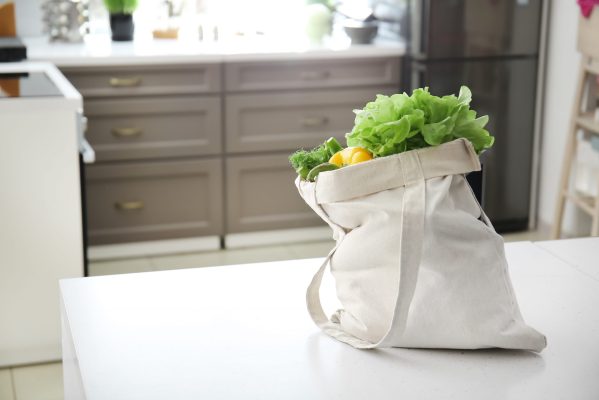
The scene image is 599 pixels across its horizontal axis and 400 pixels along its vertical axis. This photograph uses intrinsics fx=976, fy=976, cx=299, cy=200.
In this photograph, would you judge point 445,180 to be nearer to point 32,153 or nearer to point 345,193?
point 345,193

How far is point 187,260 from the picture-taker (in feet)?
13.4

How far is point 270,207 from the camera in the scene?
4223 mm

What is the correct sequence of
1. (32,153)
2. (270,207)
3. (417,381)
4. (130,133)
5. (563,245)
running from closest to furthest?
1. (417,381)
2. (563,245)
3. (32,153)
4. (130,133)
5. (270,207)

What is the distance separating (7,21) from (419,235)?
3087 mm

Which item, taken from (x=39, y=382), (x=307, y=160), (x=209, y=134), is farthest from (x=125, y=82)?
(x=307, y=160)

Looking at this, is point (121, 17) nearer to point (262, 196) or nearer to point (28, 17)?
point (28, 17)

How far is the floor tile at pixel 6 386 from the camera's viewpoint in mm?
2857

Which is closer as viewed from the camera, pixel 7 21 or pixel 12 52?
pixel 12 52

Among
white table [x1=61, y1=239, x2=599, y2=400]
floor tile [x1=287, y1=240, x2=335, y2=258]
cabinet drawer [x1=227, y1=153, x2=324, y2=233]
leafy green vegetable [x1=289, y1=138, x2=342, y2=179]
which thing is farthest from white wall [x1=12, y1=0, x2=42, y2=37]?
leafy green vegetable [x1=289, y1=138, x2=342, y2=179]

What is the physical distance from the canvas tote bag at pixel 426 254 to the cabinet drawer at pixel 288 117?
2.77 metres

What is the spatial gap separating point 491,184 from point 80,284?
3.03 meters

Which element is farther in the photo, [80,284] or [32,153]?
[32,153]

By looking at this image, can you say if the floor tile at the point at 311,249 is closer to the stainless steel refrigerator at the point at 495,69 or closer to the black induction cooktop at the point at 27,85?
the stainless steel refrigerator at the point at 495,69

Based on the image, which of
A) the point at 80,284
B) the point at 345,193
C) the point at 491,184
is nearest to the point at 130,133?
the point at 491,184
